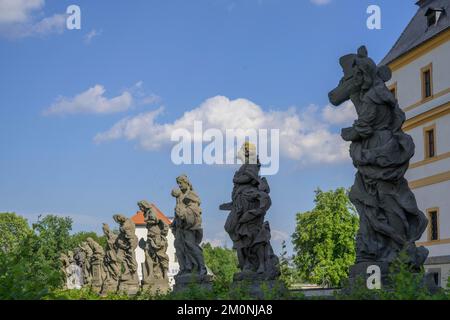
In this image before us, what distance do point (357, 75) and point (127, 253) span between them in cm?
2255

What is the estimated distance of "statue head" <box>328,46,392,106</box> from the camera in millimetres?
9938

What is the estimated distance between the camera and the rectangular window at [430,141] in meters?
36.6

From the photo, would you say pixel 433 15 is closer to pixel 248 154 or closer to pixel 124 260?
pixel 124 260

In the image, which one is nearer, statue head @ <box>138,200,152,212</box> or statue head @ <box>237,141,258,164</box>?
statue head @ <box>237,141,258,164</box>

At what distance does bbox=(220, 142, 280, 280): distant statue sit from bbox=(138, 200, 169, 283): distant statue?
545 inches

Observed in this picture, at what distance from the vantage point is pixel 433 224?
35.8 metres

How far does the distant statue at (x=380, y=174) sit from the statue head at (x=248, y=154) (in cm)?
389

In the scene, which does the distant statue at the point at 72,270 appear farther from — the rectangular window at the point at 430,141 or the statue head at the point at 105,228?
the rectangular window at the point at 430,141

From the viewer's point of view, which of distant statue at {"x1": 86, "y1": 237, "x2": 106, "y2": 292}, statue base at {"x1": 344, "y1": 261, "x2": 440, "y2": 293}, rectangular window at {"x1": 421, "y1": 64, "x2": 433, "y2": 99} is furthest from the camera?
distant statue at {"x1": 86, "y1": 237, "x2": 106, "y2": 292}

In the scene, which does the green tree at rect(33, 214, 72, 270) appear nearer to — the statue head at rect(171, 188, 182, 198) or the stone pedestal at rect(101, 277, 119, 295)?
the stone pedestal at rect(101, 277, 119, 295)

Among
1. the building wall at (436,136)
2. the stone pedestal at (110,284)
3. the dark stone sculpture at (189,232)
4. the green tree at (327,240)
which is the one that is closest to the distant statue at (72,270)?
the stone pedestal at (110,284)

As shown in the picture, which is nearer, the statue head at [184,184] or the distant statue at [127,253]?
the statue head at [184,184]

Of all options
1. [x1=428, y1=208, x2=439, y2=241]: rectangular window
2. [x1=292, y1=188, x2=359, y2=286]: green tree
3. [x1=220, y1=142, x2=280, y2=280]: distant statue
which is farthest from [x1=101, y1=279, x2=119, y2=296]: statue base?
[x1=292, y1=188, x2=359, y2=286]: green tree
